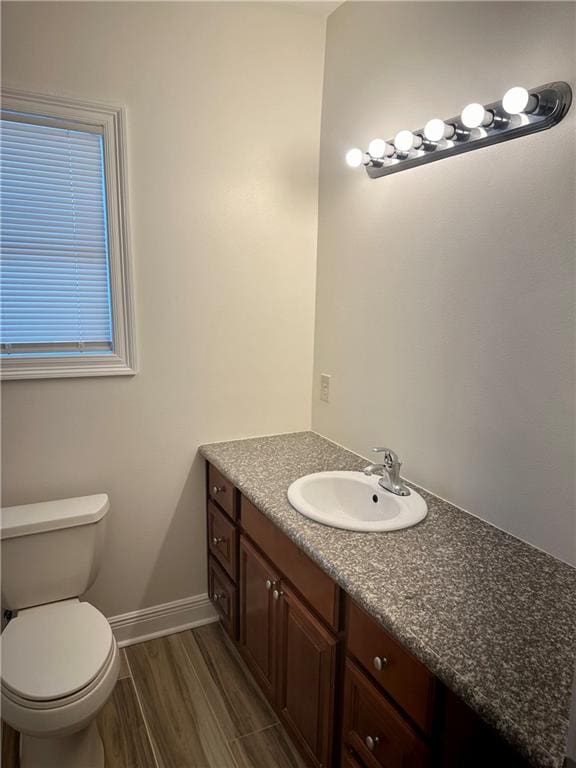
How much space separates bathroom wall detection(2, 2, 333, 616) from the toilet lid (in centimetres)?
45

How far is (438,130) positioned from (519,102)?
0.88ft

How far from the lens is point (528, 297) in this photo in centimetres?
137

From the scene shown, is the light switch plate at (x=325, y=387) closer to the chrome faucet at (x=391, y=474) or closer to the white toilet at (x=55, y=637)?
the chrome faucet at (x=391, y=474)

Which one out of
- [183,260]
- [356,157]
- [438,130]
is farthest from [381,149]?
[183,260]

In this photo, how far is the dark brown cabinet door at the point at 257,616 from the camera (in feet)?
5.74

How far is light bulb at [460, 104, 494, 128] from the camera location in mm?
1323

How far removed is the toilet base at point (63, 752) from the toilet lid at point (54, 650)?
229mm

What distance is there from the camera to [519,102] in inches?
48.3

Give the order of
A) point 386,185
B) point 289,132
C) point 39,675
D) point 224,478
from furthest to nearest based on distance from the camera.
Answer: point 289,132, point 224,478, point 386,185, point 39,675

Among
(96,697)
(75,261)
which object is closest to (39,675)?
(96,697)

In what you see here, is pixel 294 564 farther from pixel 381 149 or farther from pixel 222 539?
pixel 381 149

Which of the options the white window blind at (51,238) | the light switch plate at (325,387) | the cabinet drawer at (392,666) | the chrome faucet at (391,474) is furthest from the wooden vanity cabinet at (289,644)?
the white window blind at (51,238)

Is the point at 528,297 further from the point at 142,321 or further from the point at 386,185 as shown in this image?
the point at 142,321

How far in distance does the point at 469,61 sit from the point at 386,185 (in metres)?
0.48
